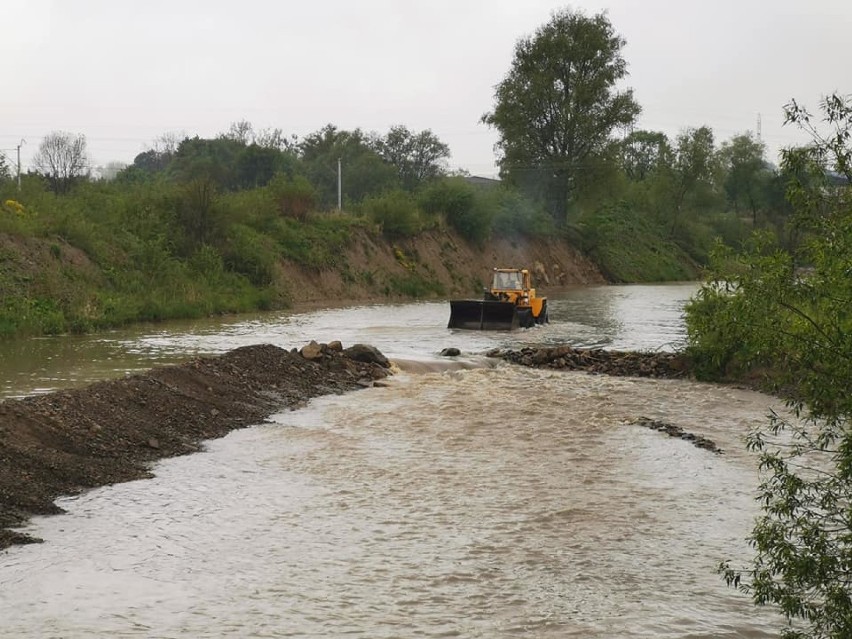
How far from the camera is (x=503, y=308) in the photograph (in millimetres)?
32531

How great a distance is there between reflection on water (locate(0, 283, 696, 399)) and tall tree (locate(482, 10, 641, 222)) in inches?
1087

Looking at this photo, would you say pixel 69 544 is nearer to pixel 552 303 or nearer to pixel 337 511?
pixel 337 511

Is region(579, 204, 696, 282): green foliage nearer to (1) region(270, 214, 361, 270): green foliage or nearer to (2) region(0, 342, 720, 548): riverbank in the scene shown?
(1) region(270, 214, 361, 270): green foliage

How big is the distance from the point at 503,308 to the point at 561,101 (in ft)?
135

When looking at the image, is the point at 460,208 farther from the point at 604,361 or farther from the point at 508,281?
the point at 604,361

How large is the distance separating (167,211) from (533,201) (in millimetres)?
37037

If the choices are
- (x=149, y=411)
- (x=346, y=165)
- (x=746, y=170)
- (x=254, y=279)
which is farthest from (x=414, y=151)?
(x=149, y=411)

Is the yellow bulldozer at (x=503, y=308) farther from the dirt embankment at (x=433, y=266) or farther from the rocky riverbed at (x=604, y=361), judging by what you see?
the dirt embankment at (x=433, y=266)

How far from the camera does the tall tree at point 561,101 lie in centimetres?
6988

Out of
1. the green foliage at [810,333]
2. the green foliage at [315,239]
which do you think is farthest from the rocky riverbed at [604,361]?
the green foliage at [315,239]

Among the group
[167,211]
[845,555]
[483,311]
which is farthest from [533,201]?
[845,555]

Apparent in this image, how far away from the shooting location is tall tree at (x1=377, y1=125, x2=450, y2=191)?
102 metres

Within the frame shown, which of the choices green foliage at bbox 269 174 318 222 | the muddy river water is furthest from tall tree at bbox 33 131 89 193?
the muddy river water

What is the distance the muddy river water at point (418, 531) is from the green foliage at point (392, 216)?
41032 millimetres
